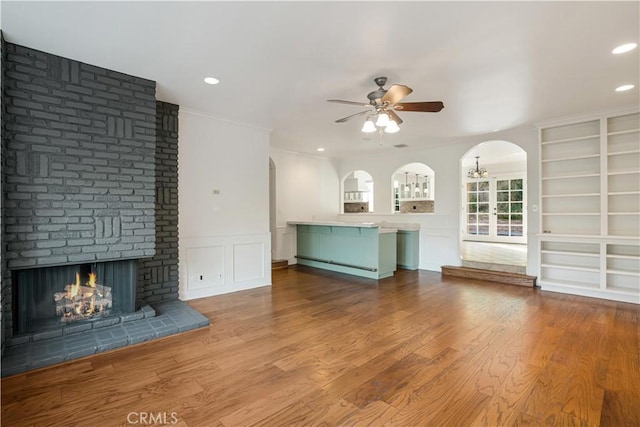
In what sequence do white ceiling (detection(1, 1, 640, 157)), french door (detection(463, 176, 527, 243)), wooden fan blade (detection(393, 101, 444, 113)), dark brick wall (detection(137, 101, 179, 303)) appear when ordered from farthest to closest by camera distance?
french door (detection(463, 176, 527, 243))
dark brick wall (detection(137, 101, 179, 303))
wooden fan blade (detection(393, 101, 444, 113))
white ceiling (detection(1, 1, 640, 157))

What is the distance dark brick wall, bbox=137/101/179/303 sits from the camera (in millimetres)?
3871

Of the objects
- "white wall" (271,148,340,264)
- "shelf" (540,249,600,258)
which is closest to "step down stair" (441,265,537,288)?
"shelf" (540,249,600,258)

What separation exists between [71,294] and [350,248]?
→ 4220 millimetres

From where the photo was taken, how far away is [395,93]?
2.81m

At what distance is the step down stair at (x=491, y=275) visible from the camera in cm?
510

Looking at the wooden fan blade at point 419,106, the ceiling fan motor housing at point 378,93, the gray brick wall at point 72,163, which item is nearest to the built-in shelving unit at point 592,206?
the wooden fan blade at point 419,106

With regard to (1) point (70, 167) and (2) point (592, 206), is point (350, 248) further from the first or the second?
(1) point (70, 167)

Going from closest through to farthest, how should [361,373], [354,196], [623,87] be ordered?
[361,373] < [623,87] < [354,196]

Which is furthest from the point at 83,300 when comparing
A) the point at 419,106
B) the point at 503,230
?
the point at 503,230

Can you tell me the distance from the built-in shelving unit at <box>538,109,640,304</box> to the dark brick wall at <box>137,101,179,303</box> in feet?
17.8

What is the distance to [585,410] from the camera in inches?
76.0

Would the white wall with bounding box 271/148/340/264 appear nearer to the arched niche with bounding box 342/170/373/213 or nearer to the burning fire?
the arched niche with bounding box 342/170/373/213

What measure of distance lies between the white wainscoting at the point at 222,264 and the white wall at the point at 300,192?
1.89 metres

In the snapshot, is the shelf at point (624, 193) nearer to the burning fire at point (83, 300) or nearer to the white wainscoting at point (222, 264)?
the white wainscoting at point (222, 264)
